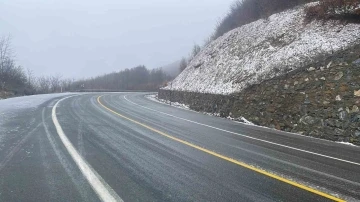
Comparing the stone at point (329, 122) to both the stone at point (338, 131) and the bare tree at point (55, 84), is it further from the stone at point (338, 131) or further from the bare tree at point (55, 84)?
the bare tree at point (55, 84)

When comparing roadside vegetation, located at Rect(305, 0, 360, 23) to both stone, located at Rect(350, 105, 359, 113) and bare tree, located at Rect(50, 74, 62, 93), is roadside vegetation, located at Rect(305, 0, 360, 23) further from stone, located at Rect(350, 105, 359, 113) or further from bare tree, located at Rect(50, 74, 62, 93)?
bare tree, located at Rect(50, 74, 62, 93)

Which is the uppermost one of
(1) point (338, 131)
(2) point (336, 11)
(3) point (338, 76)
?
(2) point (336, 11)

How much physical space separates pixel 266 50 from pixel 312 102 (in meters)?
8.21

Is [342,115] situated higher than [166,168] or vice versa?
[342,115]

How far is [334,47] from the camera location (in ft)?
45.4

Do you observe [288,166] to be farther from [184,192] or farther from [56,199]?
[56,199]

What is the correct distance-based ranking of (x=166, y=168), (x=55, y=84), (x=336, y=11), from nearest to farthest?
(x=166, y=168)
(x=336, y=11)
(x=55, y=84)

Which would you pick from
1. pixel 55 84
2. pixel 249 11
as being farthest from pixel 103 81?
pixel 249 11

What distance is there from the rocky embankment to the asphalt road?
1.52 metres

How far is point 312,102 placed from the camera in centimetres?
1206

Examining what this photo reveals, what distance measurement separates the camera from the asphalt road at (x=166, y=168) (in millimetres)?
4461

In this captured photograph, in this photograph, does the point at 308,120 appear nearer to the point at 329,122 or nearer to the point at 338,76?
the point at 329,122

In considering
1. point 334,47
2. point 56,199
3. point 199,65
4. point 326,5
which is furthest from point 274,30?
point 56,199

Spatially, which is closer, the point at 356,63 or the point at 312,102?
the point at 356,63
